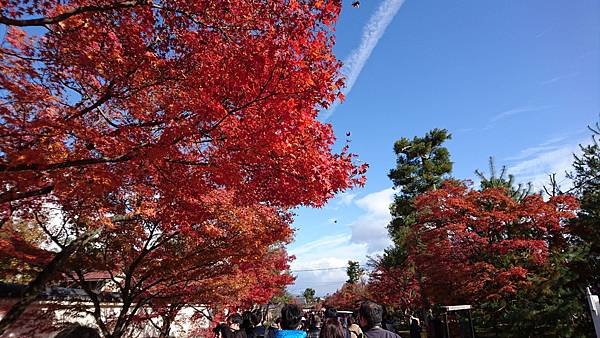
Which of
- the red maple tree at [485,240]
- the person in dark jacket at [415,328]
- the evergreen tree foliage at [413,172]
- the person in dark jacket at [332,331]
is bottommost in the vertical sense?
the person in dark jacket at [415,328]

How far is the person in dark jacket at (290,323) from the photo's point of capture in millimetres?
5102

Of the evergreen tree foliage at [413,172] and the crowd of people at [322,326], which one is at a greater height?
the evergreen tree foliage at [413,172]

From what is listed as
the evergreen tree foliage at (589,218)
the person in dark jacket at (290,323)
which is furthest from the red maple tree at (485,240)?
the person in dark jacket at (290,323)

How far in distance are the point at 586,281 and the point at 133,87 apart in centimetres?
1578

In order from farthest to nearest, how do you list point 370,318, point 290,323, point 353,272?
point 353,272
point 290,323
point 370,318

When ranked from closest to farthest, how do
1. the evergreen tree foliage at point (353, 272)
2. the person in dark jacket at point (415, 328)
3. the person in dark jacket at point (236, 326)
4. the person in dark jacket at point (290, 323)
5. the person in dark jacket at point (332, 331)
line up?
the person in dark jacket at point (332, 331) < the person in dark jacket at point (290, 323) < the person in dark jacket at point (236, 326) < the person in dark jacket at point (415, 328) < the evergreen tree foliage at point (353, 272)

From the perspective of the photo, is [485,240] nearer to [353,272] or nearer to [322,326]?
[322,326]

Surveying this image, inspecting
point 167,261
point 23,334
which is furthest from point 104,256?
point 23,334

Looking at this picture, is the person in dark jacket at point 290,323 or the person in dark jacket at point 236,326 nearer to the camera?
the person in dark jacket at point 290,323

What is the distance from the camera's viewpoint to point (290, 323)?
17.2ft

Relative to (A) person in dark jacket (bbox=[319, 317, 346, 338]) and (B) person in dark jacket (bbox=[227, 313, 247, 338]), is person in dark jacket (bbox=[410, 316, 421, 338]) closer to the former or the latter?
(B) person in dark jacket (bbox=[227, 313, 247, 338])

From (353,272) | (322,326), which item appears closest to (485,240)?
(322,326)

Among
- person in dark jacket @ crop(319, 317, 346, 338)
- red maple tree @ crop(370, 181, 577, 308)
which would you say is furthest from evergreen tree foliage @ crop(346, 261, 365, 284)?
person in dark jacket @ crop(319, 317, 346, 338)

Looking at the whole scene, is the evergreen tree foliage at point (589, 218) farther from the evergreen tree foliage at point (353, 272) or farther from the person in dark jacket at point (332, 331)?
the evergreen tree foliage at point (353, 272)
